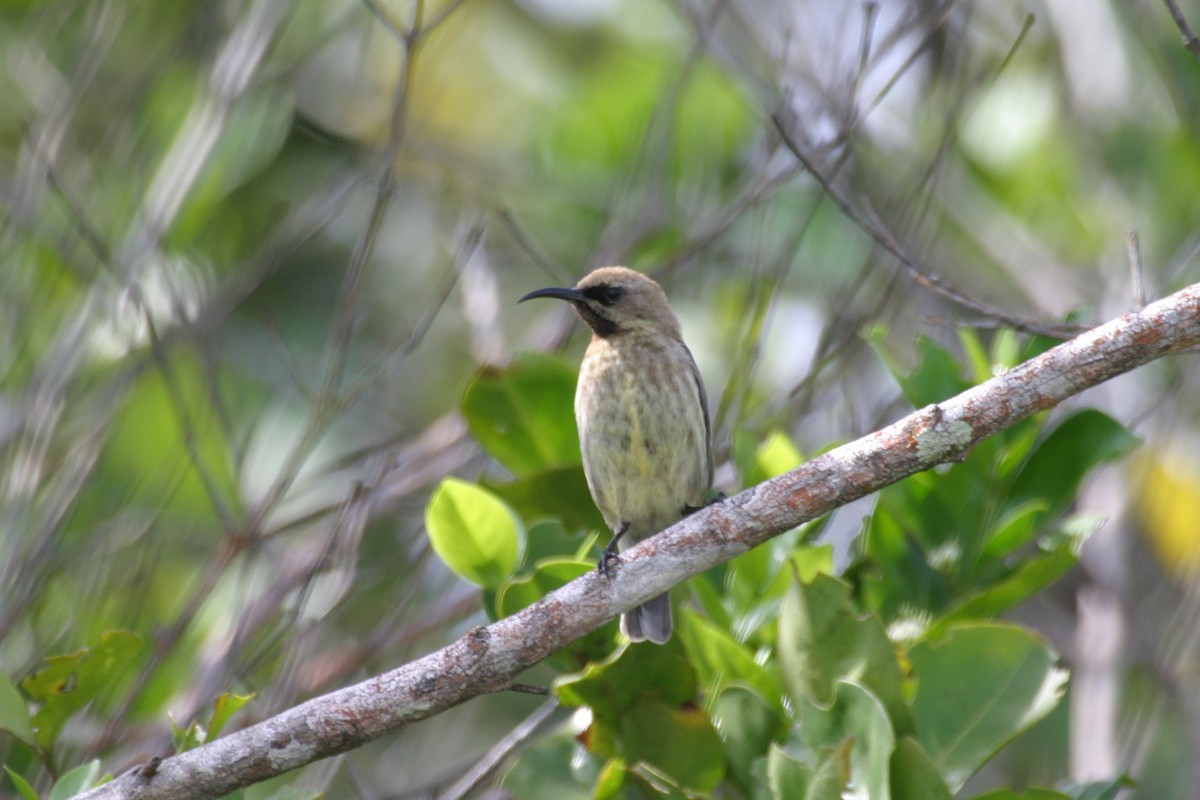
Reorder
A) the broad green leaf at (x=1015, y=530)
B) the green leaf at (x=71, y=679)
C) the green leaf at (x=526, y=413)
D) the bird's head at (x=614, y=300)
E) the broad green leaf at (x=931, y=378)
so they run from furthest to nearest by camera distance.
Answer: the bird's head at (x=614, y=300) → the green leaf at (x=526, y=413) → the broad green leaf at (x=931, y=378) → the broad green leaf at (x=1015, y=530) → the green leaf at (x=71, y=679)

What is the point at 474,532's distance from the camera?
146 inches

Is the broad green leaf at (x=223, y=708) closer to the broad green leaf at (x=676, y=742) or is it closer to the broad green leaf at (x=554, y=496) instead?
the broad green leaf at (x=676, y=742)

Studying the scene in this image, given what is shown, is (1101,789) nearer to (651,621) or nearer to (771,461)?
(771,461)

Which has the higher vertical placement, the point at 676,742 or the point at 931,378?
the point at 931,378

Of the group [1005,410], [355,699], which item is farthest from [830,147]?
[355,699]

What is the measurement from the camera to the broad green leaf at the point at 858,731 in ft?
9.68

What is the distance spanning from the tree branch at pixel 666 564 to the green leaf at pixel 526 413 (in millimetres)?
1046

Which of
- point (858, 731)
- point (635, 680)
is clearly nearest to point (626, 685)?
point (635, 680)

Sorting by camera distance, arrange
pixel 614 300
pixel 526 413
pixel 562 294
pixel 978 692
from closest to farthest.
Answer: pixel 978 692 → pixel 526 413 → pixel 562 294 → pixel 614 300

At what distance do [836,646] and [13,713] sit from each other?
2.17 metres

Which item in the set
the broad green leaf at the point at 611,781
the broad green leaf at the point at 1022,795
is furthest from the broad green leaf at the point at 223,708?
the broad green leaf at the point at 1022,795

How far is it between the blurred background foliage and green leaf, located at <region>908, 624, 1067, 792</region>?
40cm

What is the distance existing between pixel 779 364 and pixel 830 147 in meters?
2.14

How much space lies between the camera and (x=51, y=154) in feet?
15.6
